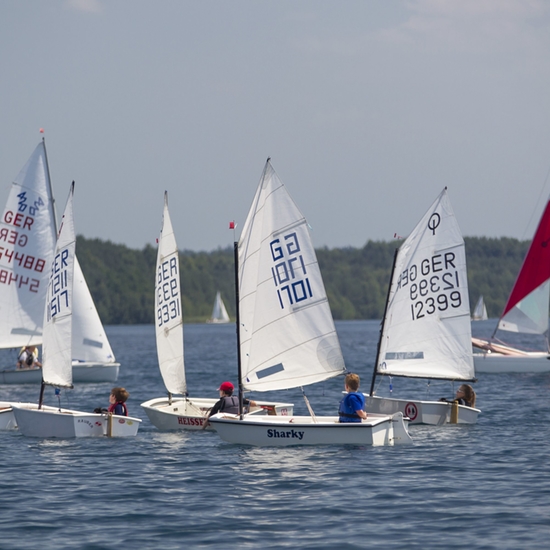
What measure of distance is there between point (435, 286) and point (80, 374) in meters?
17.8

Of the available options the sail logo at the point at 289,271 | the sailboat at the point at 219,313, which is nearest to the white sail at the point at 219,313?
the sailboat at the point at 219,313

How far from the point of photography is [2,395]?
32281 millimetres

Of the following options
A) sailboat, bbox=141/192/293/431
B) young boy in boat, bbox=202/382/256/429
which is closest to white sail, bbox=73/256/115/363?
sailboat, bbox=141/192/293/431

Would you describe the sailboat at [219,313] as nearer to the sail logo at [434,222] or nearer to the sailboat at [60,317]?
the sail logo at [434,222]

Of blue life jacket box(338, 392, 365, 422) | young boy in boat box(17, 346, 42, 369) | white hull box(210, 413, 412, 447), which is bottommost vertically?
white hull box(210, 413, 412, 447)

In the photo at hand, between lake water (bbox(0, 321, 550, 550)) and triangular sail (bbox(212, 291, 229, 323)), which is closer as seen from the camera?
lake water (bbox(0, 321, 550, 550))

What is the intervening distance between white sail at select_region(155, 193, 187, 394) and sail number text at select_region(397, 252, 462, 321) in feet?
20.3

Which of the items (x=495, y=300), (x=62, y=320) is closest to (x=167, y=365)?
(x=62, y=320)

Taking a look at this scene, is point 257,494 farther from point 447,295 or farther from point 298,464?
point 447,295

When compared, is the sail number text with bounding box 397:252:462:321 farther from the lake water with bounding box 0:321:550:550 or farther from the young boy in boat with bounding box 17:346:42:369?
A: the young boy in boat with bounding box 17:346:42:369

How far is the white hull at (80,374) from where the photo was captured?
1401 inches

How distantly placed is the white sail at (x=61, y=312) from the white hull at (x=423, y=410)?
7232mm

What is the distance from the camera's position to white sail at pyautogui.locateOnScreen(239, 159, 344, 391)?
774 inches

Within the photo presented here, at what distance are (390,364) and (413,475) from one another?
28.8 ft
